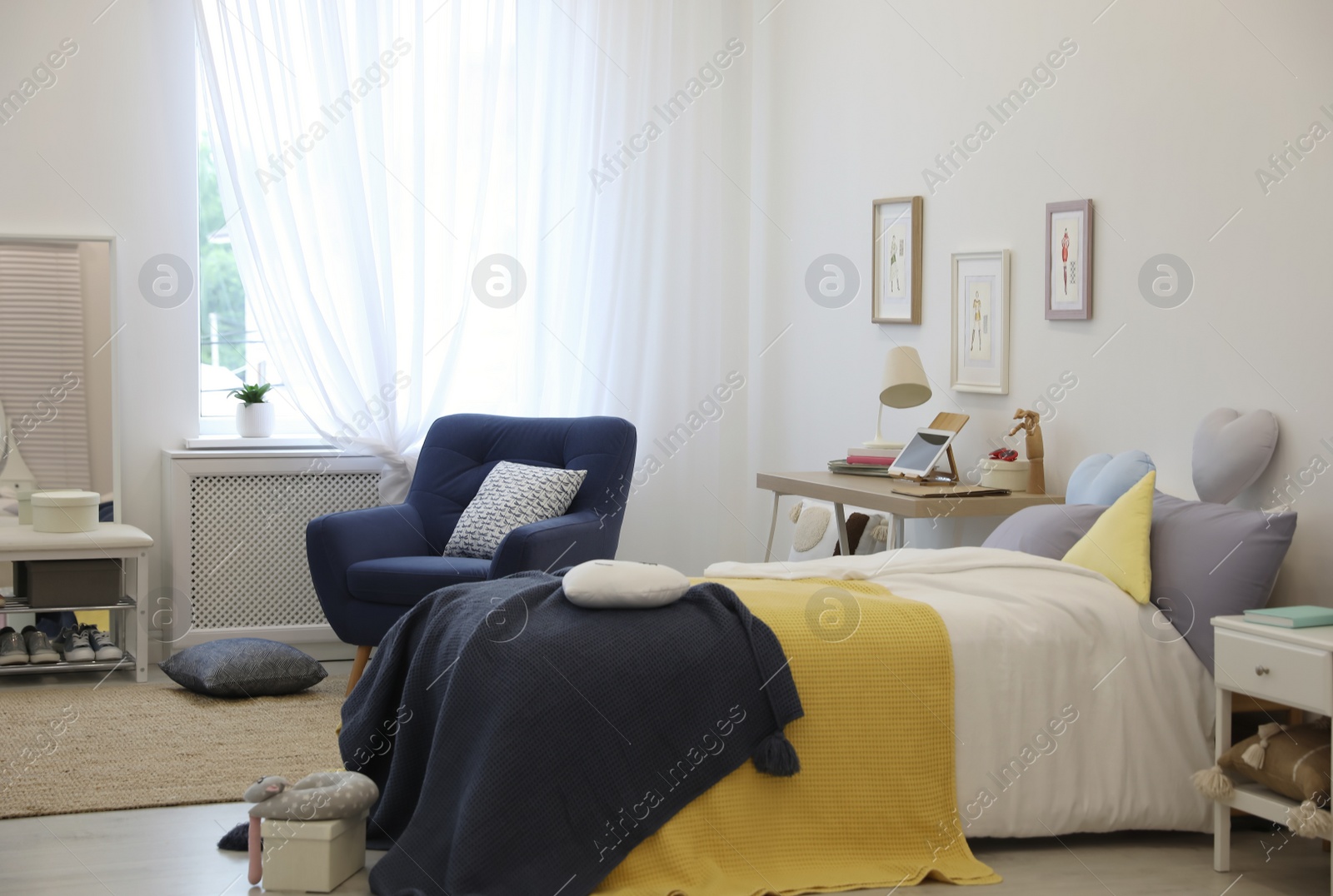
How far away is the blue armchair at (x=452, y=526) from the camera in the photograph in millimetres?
4086

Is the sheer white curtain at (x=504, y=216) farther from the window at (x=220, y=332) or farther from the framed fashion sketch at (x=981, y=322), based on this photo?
the framed fashion sketch at (x=981, y=322)

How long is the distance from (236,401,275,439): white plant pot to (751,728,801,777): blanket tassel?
3.10m

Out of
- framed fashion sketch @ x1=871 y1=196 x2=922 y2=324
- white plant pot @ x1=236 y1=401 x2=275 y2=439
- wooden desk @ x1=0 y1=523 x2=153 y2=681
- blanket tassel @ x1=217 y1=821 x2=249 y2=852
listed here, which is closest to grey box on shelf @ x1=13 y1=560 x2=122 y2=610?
wooden desk @ x1=0 y1=523 x2=153 y2=681

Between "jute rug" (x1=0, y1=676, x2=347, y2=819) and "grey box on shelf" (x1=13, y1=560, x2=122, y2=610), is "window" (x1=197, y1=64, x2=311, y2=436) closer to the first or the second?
"grey box on shelf" (x1=13, y1=560, x2=122, y2=610)

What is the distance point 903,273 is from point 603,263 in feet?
4.51

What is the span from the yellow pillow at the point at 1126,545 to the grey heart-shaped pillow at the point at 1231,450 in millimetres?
137

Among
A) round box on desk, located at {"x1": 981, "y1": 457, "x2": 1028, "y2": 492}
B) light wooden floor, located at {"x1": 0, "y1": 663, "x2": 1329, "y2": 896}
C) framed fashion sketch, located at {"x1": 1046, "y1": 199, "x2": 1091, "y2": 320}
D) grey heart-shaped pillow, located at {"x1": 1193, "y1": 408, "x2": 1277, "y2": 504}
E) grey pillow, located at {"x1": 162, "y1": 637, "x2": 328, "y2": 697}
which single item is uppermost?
framed fashion sketch, located at {"x1": 1046, "y1": 199, "x2": 1091, "y2": 320}

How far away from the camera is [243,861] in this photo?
9.16 feet

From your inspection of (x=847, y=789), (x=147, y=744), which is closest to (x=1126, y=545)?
(x=847, y=789)

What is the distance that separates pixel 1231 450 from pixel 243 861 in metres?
2.39

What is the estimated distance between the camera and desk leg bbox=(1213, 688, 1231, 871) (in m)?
2.76

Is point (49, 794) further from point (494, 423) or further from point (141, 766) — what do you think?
point (494, 423)

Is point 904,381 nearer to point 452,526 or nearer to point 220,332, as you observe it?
point 452,526

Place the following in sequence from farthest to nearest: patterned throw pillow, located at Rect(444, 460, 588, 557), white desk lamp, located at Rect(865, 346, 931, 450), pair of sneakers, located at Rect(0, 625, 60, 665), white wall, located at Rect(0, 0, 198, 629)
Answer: white wall, located at Rect(0, 0, 198, 629) < pair of sneakers, located at Rect(0, 625, 60, 665) < patterned throw pillow, located at Rect(444, 460, 588, 557) < white desk lamp, located at Rect(865, 346, 931, 450)
